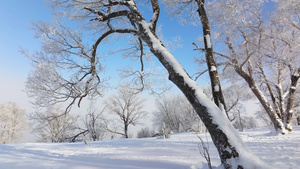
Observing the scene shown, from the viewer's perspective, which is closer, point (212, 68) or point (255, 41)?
point (212, 68)

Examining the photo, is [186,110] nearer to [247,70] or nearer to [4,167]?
[247,70]

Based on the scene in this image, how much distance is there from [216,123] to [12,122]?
1248 inches

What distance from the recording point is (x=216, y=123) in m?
2.24

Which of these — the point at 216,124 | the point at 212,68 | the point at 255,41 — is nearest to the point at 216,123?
the point at 216,124

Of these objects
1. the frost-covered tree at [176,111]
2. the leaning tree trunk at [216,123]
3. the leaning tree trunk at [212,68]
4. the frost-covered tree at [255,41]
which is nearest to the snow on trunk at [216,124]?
the leaning tree trunk at [216,123]

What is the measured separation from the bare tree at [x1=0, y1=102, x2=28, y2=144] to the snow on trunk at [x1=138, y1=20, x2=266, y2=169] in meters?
29.7

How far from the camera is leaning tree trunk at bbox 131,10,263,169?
6.78ft

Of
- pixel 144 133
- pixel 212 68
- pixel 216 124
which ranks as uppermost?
pixel 212 68

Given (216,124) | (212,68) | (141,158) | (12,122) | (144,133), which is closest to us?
(216,124)

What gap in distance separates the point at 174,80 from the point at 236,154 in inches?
55.7

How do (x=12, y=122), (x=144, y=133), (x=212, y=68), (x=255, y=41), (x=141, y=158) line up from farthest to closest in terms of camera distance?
1. (x=144, y=133)
2. (x=12, y=122)
3. (x=255, y=41)
4. (x=141, y=158)
5. (x=212, y=68)

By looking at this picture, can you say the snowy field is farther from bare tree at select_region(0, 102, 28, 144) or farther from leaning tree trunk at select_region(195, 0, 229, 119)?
bare tree at select_region(0, 102, 28, 144)

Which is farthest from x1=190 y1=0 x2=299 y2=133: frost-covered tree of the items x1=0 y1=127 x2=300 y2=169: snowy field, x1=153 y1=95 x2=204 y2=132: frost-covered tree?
x1=153 y1=95 x2=204 y2=132: frost-covered tree

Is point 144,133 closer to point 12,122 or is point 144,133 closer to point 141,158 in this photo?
point 12,122
